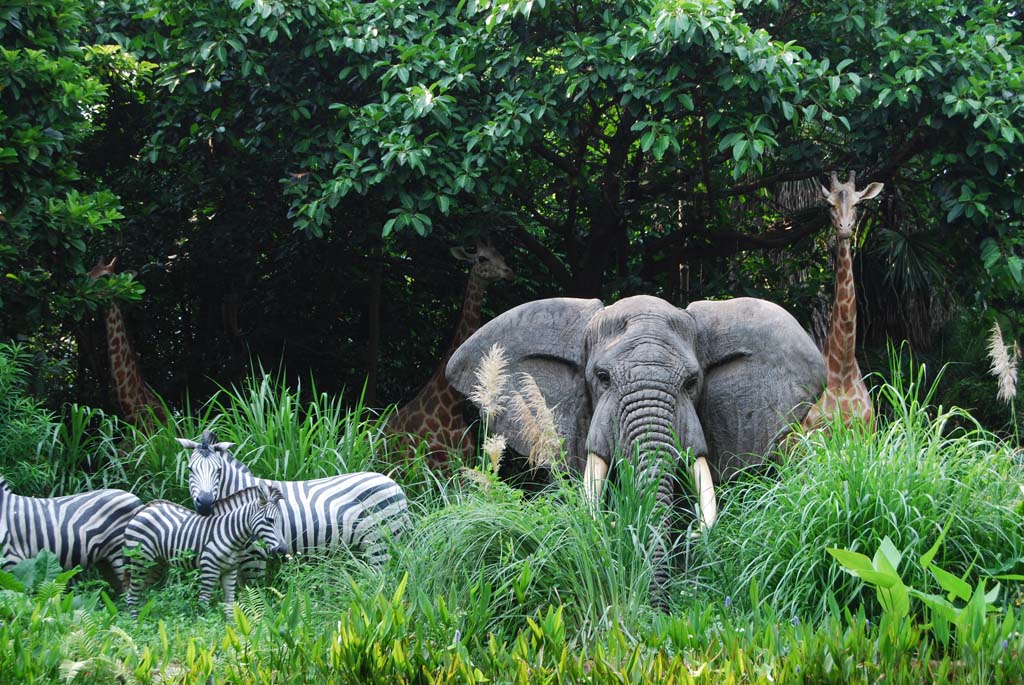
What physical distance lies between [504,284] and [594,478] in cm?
625

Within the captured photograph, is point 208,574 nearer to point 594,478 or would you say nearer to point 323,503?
point 323,503

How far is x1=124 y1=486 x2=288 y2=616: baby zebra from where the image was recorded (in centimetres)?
618

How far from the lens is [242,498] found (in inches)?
249

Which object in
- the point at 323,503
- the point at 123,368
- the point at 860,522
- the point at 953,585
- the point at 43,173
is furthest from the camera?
the point at 123,368

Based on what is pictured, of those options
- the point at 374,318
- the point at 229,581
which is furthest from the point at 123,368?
the point at 229,581

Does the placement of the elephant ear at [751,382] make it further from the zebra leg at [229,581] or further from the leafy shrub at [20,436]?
the leafy shrub at [20,436]

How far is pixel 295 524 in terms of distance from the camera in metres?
6.31

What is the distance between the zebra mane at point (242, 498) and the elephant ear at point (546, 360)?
147cm

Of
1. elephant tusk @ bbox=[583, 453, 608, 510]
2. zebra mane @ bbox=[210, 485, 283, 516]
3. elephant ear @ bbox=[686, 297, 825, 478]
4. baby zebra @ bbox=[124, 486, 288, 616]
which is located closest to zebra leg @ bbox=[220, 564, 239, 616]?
baby zebra @ bbox=[124, 486, 288, 616]

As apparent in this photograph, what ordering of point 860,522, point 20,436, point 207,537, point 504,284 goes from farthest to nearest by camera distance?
point 504,284 < point 20,436 < point 207,537 < point 860,522

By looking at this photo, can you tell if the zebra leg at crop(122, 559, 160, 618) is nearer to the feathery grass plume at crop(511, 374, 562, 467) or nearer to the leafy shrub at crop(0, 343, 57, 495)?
the leafy shrub at crop(0, 343, 57, 495)

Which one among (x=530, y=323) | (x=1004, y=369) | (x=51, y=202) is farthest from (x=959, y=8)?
(x=51, y=202)

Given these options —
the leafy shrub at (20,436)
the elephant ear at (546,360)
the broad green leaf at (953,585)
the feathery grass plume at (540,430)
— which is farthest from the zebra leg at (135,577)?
the broad green leaf at (953,585)

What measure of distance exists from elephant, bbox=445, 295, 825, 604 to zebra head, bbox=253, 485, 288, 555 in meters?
1.59
